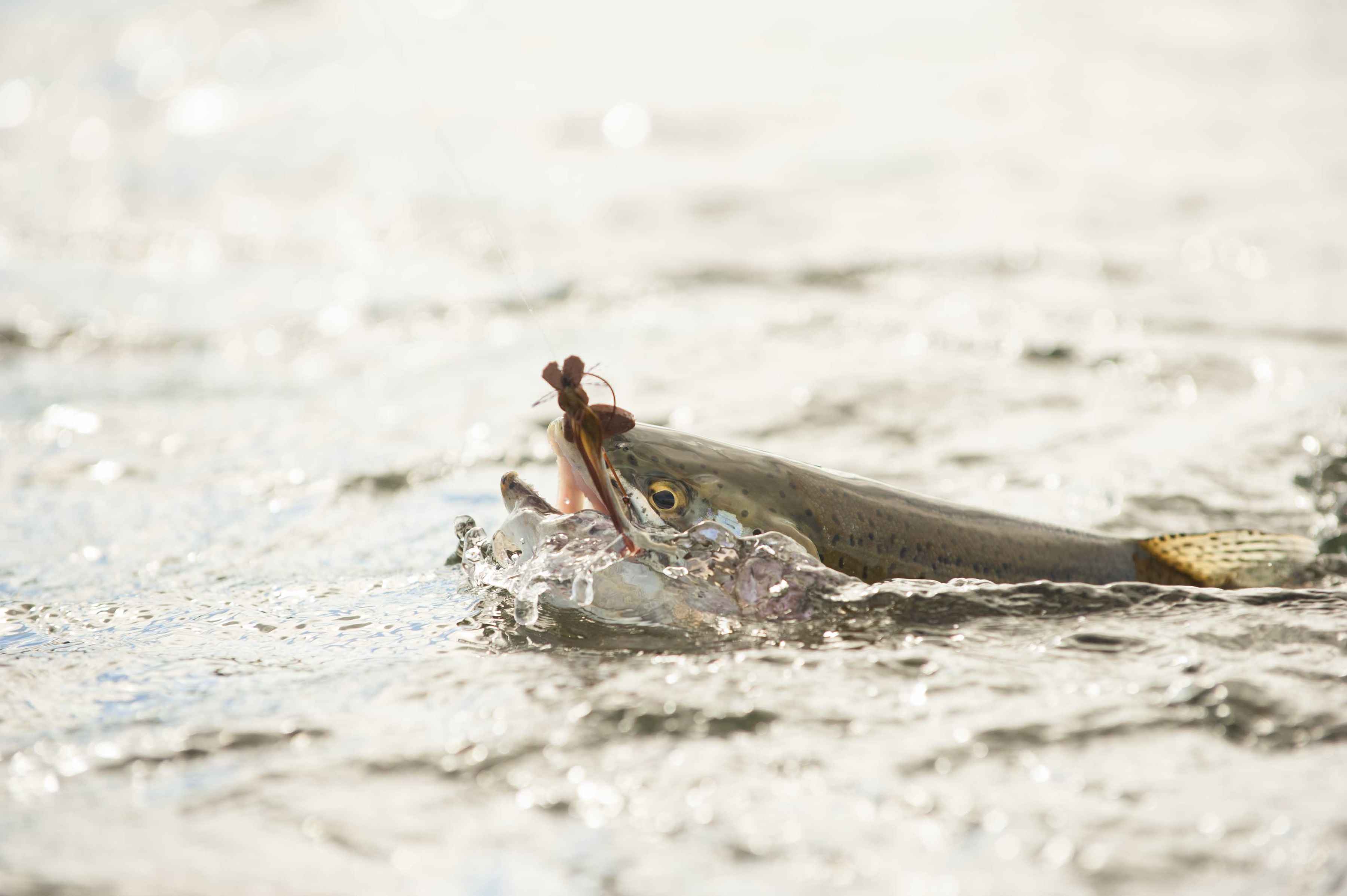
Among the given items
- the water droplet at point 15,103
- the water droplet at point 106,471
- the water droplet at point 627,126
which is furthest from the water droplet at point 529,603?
the water droplet at point 15,103

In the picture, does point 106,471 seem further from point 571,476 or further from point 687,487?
point 687,487

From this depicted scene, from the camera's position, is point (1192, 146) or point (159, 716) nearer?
point (159, 716)

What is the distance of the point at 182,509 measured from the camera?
4.83 metres

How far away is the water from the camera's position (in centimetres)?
236

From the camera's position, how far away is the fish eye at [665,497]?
318cm

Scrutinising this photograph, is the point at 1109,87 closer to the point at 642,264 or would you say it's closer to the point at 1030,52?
the point at 1030,52

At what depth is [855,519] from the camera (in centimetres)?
335

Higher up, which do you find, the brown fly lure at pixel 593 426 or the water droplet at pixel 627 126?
the water droplet at pixel 627 126

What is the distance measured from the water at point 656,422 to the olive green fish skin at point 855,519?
0.18 meters

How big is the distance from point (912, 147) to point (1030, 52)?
5417mm

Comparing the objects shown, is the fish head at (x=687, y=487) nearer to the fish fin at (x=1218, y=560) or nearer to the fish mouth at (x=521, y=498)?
the fish mouth at (x=521, y=498)

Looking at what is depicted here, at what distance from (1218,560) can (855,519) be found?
1175 mm

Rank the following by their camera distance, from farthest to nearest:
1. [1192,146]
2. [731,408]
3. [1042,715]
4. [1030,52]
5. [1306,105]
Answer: [1030,52]
[1306,105]
[1192,146]
[731,408]
[1042,715]

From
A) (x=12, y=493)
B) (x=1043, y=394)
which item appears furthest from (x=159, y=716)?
(x=1043, y=394)
